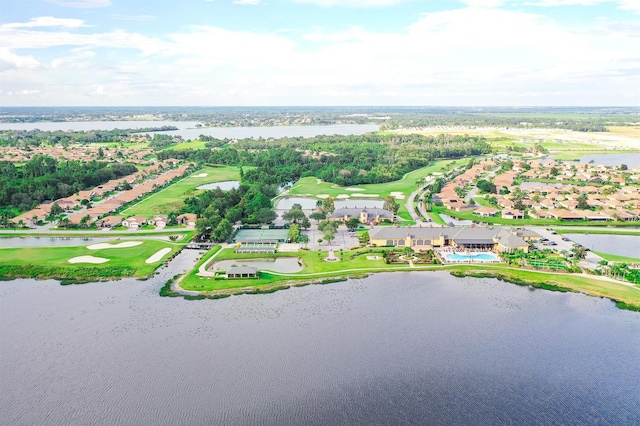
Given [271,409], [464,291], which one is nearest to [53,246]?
[271,409]

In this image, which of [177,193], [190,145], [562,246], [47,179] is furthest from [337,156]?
[562,246]

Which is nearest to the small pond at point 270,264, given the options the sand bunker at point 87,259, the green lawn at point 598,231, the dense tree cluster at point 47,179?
the sand bunker at point 87,259

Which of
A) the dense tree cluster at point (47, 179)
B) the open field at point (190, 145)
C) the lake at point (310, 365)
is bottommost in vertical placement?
the lake at point (310, 365)

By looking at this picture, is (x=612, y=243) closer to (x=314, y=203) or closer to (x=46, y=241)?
(x=314, y=203)

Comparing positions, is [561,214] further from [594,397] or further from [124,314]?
[124,314]

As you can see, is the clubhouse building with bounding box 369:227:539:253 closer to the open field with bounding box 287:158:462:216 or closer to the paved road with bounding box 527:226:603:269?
the paved road with bounding box 527:226:603:269

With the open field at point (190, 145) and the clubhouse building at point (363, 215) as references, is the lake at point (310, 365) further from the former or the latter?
the open field at point (190, 145)
